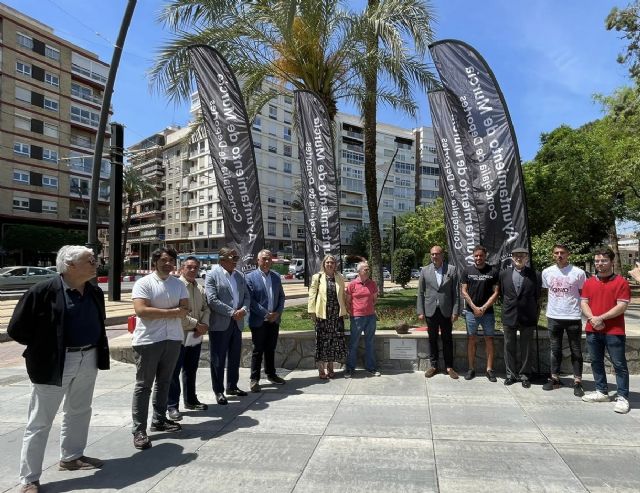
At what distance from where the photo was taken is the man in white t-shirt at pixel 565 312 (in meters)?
5.89

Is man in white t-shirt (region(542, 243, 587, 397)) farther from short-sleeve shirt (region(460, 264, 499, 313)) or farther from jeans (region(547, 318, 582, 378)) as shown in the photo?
short-sleeve shirt (region(460, 264, 499, 313))

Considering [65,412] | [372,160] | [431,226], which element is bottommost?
[65,412]

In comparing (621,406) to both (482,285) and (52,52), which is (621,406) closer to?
(482,285)

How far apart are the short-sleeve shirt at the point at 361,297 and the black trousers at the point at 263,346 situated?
125cm

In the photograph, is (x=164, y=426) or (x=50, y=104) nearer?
(x=164, y=426)

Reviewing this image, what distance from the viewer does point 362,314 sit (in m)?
6.80

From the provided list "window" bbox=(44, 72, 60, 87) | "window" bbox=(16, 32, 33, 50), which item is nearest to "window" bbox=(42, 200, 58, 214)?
"window" bbox=(44, 72, 60, 87)

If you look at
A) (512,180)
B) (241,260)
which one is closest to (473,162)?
(512,180)

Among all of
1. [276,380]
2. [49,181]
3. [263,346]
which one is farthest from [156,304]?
[49,181]

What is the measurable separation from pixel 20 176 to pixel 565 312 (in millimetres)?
51043

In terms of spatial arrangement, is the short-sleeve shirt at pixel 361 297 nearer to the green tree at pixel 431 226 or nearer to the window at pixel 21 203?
the green tree at pixel 431 226

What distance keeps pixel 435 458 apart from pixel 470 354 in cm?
306

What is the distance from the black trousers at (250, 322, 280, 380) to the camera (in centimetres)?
612

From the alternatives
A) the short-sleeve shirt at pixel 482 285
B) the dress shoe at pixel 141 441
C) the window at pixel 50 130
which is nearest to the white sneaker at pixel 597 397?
the short-sleeve shirt at pixel 482 285
